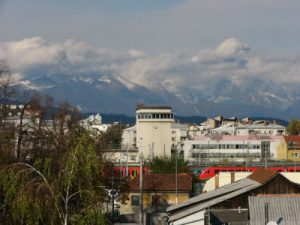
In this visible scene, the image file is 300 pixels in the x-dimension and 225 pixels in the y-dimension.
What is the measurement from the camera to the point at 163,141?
12106 cm

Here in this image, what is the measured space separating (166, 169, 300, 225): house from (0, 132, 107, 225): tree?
20.8 feet

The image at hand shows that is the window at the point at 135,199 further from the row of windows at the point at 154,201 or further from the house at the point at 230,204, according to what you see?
the house at the point at 230,204

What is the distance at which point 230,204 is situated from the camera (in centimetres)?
3575

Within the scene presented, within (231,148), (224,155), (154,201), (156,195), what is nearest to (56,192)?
(154,201)

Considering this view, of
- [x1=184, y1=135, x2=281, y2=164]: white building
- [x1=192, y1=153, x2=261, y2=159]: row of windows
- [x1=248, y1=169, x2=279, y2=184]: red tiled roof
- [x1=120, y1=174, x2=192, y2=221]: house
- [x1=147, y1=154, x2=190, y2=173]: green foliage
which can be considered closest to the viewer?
[x1=248, y1=169, x2=279, y2=184]: red tiled roof

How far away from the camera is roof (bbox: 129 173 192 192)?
57469 mm

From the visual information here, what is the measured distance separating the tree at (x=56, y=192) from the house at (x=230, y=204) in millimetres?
6341

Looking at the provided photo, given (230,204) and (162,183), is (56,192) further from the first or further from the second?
(162,183)

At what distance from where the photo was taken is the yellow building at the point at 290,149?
119312 mm

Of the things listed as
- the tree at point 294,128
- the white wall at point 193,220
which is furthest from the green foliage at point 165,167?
the tree at point 294,128

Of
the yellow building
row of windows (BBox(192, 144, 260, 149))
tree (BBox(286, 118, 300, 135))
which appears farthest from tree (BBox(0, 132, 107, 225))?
tree (BBox(286, 118, 300, 135))

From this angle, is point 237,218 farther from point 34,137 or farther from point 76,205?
point 34,137

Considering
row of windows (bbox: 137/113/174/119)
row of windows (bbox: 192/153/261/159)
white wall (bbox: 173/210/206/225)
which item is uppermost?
row of windows (bbox: 137/113/174/119)

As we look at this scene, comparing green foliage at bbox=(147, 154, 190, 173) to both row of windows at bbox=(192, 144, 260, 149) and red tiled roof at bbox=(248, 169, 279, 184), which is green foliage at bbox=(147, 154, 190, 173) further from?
row of windows at bbox=(192, 144, 260, 149)
